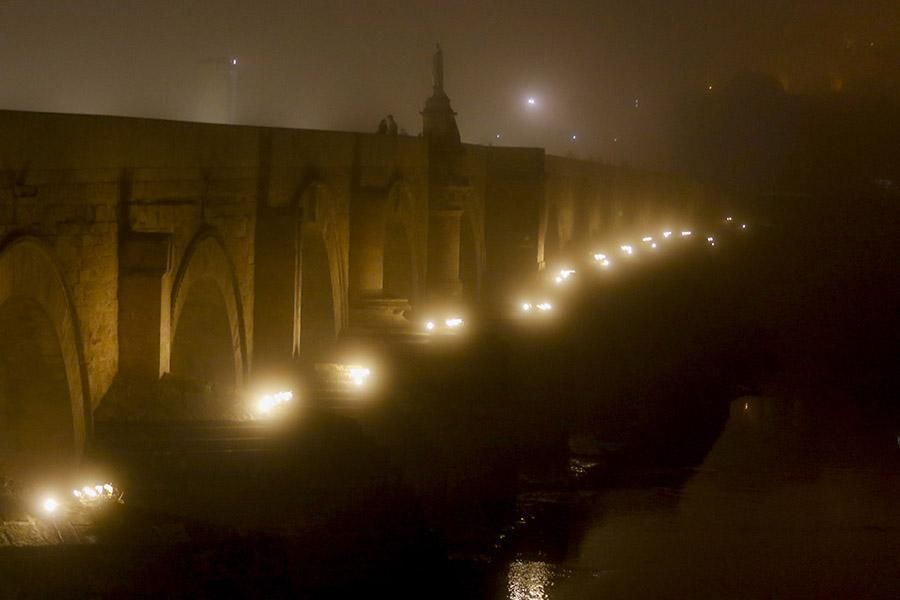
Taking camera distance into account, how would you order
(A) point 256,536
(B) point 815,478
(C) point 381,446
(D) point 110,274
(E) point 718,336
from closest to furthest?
(A) point 256,536 < (D) point 110,274 < (C) point 381,446 < (B) point 815,478 < (E) point 718,336

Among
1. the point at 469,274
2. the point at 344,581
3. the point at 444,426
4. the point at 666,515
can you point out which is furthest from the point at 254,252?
the point at 469,274

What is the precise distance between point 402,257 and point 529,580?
30.6 feet

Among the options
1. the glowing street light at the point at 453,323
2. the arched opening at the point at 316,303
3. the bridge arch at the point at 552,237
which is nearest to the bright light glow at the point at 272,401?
the arched opening at the point at 316,303

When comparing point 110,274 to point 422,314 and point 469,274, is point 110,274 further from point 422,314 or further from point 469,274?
point 469,274

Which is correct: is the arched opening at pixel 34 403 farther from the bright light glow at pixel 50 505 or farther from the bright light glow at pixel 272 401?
the bright light glow at pixel 272 401

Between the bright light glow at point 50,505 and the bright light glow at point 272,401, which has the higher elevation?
the bright light glow at point 272,401

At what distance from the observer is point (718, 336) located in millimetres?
39625

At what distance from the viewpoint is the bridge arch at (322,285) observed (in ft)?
65.3

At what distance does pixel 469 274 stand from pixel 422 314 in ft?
17.7

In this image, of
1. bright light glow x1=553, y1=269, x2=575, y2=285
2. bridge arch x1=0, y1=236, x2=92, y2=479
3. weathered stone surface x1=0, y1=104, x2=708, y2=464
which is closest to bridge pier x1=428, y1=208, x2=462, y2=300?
weathered stone surface x1=0, y1=104, x2=708, y2=464

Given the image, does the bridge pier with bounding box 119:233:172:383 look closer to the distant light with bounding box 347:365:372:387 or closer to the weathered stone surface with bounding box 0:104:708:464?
the weathered stone surface with bounding box 0:104:708:464

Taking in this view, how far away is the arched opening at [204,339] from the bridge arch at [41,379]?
3561 millimetres

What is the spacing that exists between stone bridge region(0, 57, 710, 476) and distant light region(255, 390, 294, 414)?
3.41ft

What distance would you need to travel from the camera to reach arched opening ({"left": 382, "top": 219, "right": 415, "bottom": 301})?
2462 centimetres
